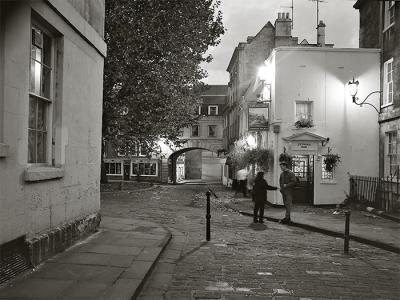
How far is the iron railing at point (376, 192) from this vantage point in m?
15.8

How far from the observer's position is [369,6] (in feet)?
67.3

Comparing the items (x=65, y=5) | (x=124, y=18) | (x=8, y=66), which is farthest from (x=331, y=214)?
(x=8, y=66)

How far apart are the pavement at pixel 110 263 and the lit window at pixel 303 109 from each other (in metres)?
8.29

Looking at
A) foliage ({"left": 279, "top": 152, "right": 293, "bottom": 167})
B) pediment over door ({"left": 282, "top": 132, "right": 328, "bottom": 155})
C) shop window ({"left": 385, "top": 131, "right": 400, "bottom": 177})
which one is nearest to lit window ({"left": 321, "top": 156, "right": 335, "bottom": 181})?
pediment over door ({"left": 282, "top": 132, "right": 328, "bottom": 155})

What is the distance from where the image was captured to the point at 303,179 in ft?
64.7

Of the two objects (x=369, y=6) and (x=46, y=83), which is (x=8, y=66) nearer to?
(x=46, y=83)

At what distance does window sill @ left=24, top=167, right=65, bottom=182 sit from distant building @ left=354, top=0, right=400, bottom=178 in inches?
515

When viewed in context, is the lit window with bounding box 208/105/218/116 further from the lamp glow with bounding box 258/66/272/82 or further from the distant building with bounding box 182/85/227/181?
the lamp glow with bounding box 258/66/272/82

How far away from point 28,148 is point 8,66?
144 cm

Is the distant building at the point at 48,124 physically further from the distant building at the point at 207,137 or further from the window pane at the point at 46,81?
the distant building at the point at 207,137

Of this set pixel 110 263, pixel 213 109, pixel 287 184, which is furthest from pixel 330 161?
pixel 213 109

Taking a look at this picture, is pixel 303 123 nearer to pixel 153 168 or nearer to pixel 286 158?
pixel 286 158

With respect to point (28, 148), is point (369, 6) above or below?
above

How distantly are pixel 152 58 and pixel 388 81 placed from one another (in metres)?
10.3
